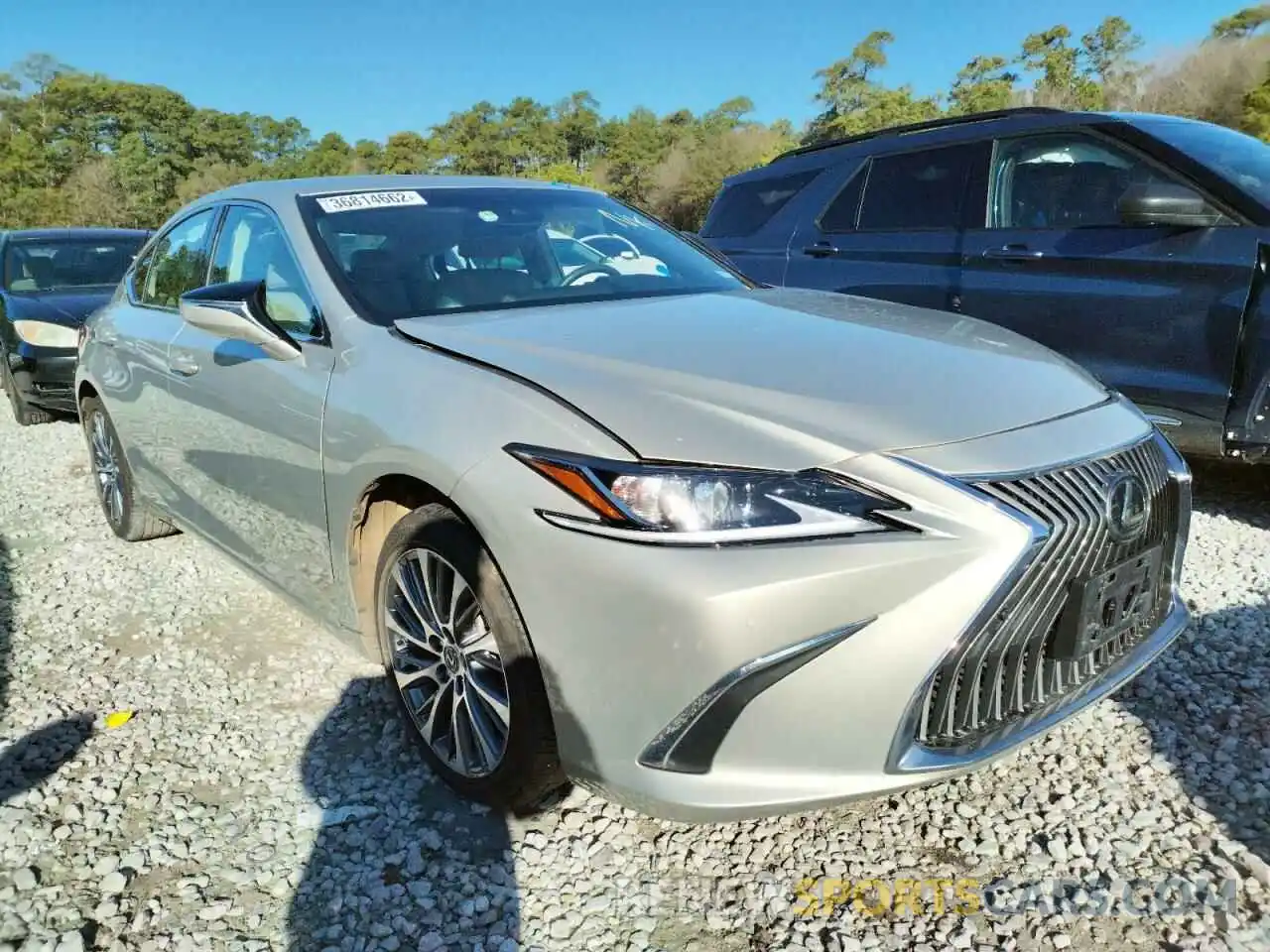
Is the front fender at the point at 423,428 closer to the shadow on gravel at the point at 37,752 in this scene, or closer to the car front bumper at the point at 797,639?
the car front bumper at the point at 797,639

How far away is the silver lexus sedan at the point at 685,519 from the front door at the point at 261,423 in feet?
0.06

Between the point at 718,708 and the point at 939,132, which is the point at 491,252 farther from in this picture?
the point at 939,132

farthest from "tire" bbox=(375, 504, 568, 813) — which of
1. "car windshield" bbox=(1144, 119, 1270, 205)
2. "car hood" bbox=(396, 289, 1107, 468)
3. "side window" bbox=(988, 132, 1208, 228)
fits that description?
"car windshield" bbox=(1144, 119, 1270, 205)

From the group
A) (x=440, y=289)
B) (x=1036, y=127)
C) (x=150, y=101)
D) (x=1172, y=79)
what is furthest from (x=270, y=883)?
→ (x=150, y=101)

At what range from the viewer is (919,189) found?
16.3 feet

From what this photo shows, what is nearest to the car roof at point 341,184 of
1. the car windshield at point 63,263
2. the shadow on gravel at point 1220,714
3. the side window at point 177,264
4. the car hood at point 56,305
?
the side window at point 177,264

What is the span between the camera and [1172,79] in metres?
28.8

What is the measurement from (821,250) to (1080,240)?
1410mm

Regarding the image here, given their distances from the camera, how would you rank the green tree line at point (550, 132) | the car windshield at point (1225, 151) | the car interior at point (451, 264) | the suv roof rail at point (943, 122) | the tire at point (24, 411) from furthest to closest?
1. the green tree line at point (550, 132)
2. the tire at point (24, 411)
3. the suv roof rail at point (943, 122)
4. the car windshield at point (1225, 151)
5. the car interior at point (451, 264)

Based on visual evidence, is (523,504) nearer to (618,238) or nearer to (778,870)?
(778,870)

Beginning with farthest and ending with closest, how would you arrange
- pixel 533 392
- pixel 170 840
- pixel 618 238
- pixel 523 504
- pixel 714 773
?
1. pixel 618 238
2. pixel 170 840
3. pixel 533 392
4. pixel 523 504
5. pixel 714 773

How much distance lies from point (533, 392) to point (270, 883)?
1.28 metres

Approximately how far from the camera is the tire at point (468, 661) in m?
2.00

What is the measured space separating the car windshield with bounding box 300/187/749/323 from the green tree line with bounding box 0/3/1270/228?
42.4ft
